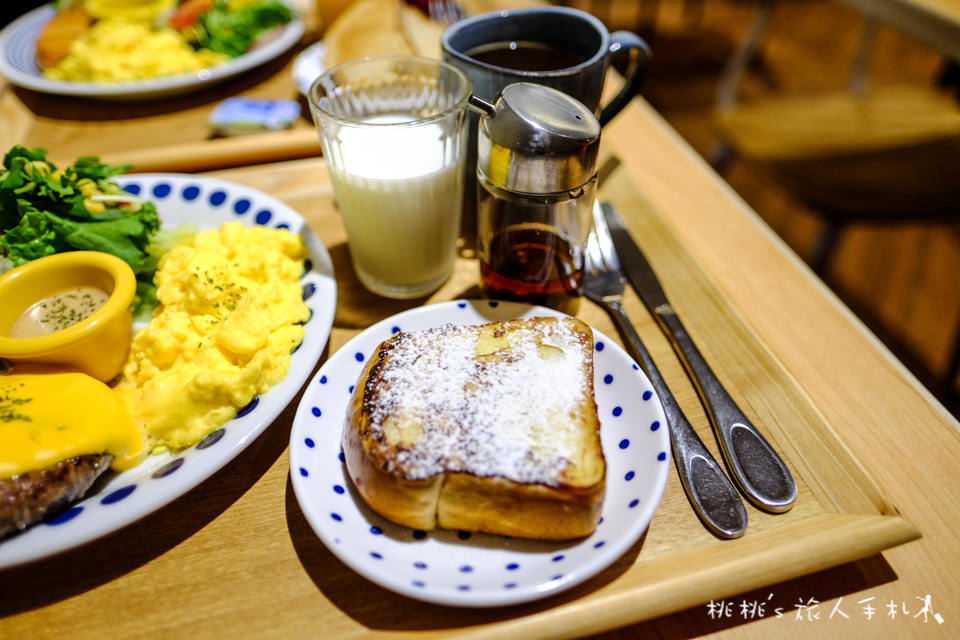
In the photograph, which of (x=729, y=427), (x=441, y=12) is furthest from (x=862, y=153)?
(x=729, y=427)

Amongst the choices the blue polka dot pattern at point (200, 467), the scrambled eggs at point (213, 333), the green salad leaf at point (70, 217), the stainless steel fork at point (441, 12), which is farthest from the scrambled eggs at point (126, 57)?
the blue polka dot pattern at point (200, 467)

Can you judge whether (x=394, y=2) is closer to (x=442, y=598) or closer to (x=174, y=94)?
(x=174, y=94)

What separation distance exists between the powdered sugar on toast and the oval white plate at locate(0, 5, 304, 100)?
1591mm

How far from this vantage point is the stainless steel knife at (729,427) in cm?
97

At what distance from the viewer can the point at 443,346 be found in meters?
1.05

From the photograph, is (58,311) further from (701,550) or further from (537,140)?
(701,550)

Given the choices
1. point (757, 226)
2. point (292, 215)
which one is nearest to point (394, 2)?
point (292, 215)

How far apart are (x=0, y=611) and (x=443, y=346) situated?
0.77 m

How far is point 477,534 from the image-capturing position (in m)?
0.91

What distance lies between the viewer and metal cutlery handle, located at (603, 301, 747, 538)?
3.05 feet

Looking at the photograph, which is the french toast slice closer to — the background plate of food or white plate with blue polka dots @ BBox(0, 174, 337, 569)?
white plate with blue polka dots @ BBox(0, 174, 337, 569)

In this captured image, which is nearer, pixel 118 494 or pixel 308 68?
pixel 118 494

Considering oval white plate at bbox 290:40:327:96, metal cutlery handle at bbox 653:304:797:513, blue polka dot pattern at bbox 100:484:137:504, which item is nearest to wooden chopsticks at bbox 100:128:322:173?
Answer: oval white plate at bbox 290:40:327:96

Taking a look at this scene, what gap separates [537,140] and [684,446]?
1.97 ft
